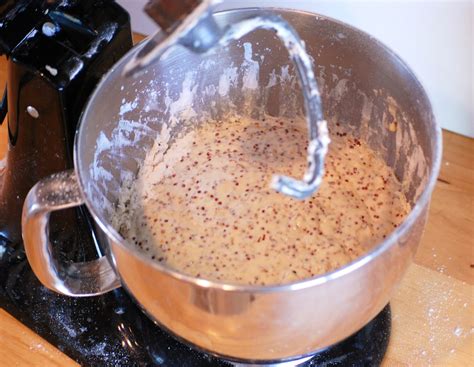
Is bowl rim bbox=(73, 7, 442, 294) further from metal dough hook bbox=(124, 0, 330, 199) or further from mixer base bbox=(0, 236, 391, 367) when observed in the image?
mixer base bbox=(0, 236, 391, 367)

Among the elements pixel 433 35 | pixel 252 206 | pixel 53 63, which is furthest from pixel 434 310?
pixel 53 63

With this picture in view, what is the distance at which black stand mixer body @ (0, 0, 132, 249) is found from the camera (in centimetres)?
63

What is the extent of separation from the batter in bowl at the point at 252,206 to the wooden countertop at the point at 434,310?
91 mm

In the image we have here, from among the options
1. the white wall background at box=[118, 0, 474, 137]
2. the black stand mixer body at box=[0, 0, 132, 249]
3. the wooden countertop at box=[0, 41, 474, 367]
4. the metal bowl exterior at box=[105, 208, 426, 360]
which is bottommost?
the wooden countertop at box=[0, 41, 474, 367]

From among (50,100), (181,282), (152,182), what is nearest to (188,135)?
(152,182)

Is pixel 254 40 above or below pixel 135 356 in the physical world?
above

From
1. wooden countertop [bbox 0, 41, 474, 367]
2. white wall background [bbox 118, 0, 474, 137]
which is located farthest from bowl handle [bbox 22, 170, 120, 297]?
white wall background [bbox 118, 0, 474, 137]

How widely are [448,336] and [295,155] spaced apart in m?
0.26

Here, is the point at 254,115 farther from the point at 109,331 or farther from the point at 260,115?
the point at 109,331

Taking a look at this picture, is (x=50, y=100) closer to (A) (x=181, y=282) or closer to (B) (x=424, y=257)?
(A) (x=181, y=282)

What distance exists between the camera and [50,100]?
0.64 meters

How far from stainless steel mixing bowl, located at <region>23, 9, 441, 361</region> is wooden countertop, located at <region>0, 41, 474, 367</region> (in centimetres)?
11

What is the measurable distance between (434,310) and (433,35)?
0.33m

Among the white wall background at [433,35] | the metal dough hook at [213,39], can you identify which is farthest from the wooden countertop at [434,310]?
the metal dough hook at [213,39]
